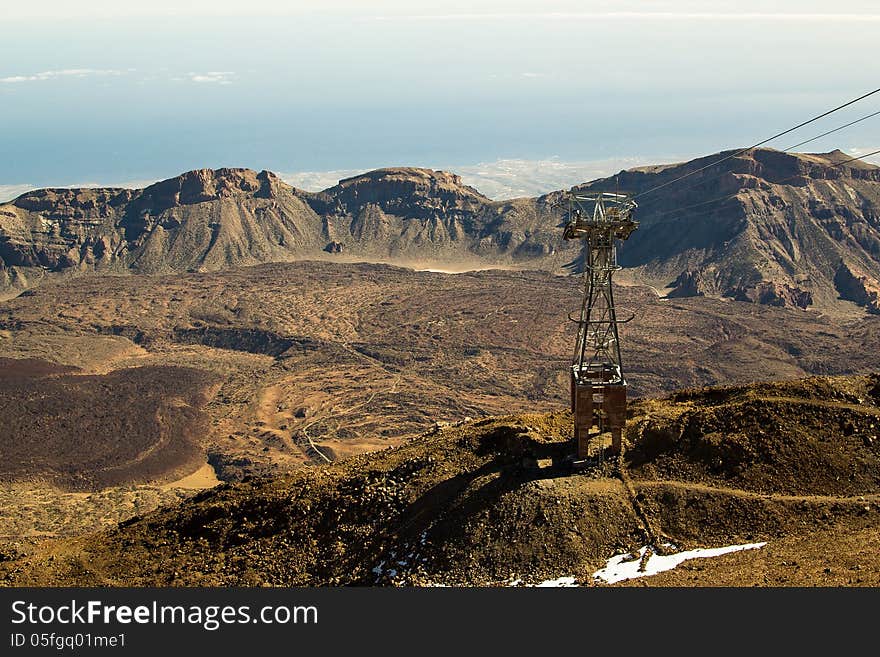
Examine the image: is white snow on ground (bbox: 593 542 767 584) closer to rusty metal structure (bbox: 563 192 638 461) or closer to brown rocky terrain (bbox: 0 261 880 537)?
rusty metal structure (bbox: 563 192 638 461)

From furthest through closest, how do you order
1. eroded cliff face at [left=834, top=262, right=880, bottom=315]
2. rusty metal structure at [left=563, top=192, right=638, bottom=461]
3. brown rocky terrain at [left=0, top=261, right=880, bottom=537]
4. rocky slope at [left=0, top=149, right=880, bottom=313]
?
1. rocky slope at [left=0, top=149, right=880, bottom=313]
2. eroded cliff face at [left=834, top=262, right=880, bottom=315]
3. brown rocky terrain at [left=0, top=261, right=880, bottom=537]
4. rusty metal structure at [left=563, top=192, right=638, bottom=461]

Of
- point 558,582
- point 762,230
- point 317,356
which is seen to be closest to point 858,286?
point 762,230

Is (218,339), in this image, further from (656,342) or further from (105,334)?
(656,342)

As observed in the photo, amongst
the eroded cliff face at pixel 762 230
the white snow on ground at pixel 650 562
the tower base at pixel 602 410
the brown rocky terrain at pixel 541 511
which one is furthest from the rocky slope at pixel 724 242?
the white snow on ground at pixel 650 562

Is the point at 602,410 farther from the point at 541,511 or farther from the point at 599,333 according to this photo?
the point at 541,511

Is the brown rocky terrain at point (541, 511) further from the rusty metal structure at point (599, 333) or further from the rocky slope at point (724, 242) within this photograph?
the rocky slope at point (724, 242)

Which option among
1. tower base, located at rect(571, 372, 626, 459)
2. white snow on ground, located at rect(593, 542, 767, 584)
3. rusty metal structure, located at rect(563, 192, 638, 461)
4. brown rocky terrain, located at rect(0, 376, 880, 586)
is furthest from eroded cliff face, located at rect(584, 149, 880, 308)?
white snow on ground, located at rect(593, 542, 767, 584)
